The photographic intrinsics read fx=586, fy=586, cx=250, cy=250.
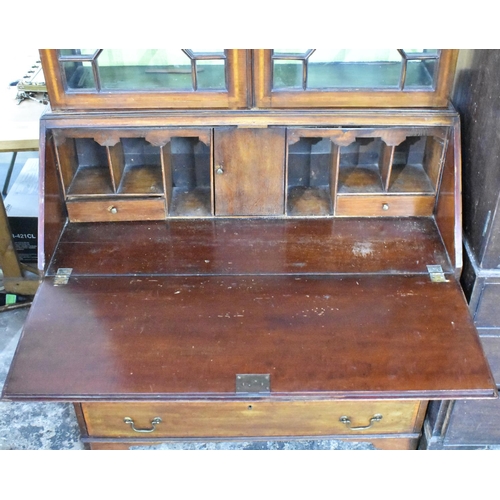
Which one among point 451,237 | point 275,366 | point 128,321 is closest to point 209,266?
point 128,321

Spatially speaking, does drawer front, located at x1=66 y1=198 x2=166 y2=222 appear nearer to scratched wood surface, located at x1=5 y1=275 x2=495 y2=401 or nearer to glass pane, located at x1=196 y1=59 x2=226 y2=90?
scratched wood surface, located at x1=5 y1=275 x2=495 y2=401

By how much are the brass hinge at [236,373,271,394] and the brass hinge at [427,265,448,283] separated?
0.56m

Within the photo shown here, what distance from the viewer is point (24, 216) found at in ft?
8.05

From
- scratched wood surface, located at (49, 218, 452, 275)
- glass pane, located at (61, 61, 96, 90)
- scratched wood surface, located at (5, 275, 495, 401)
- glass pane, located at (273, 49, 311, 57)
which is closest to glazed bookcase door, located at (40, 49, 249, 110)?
glass pane, located at (61, 61, 96, 90)

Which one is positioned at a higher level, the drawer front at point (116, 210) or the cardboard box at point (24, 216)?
the drawer front at point (116, 210)

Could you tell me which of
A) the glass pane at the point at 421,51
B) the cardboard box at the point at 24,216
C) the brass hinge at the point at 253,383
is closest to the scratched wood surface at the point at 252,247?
the brass hinge at the point at 253,383

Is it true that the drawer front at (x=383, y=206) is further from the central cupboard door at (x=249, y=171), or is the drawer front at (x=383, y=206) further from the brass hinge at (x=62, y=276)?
the brass hinge at (x=62, y=276)

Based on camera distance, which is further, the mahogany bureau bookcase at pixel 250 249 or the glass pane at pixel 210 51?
the glass pane at pixel 210 51

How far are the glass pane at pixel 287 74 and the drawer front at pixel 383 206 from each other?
0.38 m

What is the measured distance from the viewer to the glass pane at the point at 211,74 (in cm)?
158

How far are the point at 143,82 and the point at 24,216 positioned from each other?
1112mm

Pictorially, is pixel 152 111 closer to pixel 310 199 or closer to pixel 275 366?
pixel 310 199

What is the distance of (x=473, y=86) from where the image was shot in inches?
Answer: 61.9

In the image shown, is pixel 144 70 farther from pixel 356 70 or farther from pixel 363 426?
pixel 363 426
